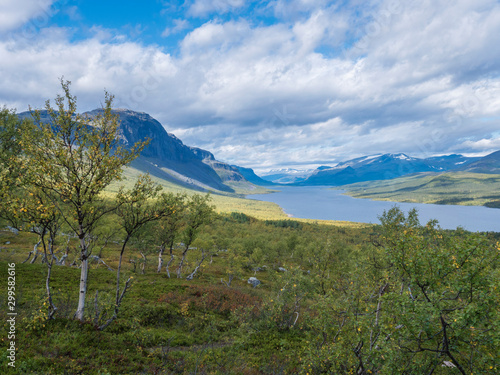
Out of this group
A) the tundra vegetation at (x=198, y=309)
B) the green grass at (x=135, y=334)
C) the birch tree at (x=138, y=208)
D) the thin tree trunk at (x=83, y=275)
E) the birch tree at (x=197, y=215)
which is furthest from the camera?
the birch tree at (x=197, y=215)

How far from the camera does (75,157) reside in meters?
14.4

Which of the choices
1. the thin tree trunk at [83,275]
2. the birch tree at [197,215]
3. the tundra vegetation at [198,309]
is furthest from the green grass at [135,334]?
the birch tree at [197,215]

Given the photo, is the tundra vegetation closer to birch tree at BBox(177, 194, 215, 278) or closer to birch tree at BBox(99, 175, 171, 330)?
birch tree at BBox(99, 175, 171, 330)

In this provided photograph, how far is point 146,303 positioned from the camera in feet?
89.0

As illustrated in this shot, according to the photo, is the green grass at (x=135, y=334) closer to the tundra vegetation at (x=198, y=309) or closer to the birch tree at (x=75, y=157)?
the tundra vegetation at (x=198, y=309)

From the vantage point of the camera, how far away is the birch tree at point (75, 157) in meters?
13.6

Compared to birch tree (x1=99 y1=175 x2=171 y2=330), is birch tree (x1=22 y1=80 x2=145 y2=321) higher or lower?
birch tree (x1=22 y1=80 x2=145 y2=321)

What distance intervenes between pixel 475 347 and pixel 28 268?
45.5m

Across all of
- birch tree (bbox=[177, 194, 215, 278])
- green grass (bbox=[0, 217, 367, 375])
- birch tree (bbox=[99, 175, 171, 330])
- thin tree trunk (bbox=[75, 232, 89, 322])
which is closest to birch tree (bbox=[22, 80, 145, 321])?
thin tree trunk (bbox=[75, 232, 89, 322])

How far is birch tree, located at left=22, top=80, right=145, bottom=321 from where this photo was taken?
13625 mm

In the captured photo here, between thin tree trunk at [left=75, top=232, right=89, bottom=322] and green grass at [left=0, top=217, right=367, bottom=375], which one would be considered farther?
thin tree trunk at [left=75, top=232, right=89, bottom=322]

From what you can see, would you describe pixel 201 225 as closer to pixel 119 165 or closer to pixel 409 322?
pixel 119 165

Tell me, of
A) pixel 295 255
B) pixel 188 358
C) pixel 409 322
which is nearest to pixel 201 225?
pixel 188 358

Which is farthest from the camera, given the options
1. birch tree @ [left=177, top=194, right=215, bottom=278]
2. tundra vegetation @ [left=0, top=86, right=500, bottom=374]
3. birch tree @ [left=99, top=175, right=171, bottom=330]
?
birch tree @ [left=177, top=194, right=215, bottom=278]
